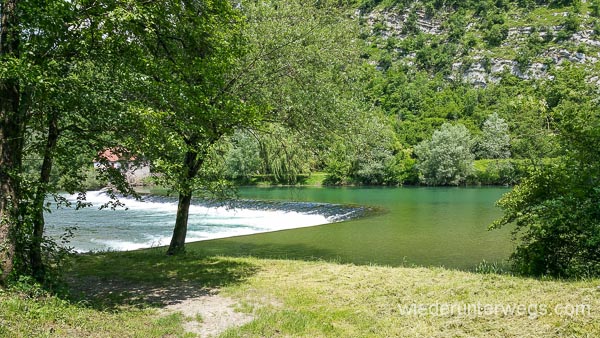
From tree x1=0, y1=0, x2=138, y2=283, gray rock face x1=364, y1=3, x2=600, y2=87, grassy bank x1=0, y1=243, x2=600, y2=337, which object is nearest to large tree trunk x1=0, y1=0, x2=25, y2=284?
tree x1=0, y1=0, x2=138, y2=283

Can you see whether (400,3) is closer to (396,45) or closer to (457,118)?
(396,45)

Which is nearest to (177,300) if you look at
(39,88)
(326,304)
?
(326,304)

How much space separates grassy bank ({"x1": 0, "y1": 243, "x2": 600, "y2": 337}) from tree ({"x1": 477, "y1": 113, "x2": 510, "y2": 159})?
209ft

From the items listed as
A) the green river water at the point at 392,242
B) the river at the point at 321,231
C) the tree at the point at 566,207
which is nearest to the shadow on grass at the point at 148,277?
the river at the point at 321,231

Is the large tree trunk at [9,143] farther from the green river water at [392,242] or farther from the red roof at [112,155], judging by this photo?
the green river water at [392,242]

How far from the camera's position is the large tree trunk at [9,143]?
652 centimetres

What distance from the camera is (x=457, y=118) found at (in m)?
94.3

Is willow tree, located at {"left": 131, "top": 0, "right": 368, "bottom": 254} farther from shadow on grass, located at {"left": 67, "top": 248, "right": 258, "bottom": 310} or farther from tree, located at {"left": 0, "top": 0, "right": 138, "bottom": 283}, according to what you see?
shadow on grass, located at {"left": 67, "top": 248, "right": 258, "bottom": 310}

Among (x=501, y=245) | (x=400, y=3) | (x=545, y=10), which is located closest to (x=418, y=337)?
(x=501, y=245)

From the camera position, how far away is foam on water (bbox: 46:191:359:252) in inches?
851

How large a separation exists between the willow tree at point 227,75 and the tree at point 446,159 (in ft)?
158

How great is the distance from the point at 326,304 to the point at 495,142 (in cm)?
6816

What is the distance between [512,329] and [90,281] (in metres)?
8.39

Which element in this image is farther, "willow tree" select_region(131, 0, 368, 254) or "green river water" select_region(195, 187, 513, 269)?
"green river water" select_region(195, 187, 513, 269)
